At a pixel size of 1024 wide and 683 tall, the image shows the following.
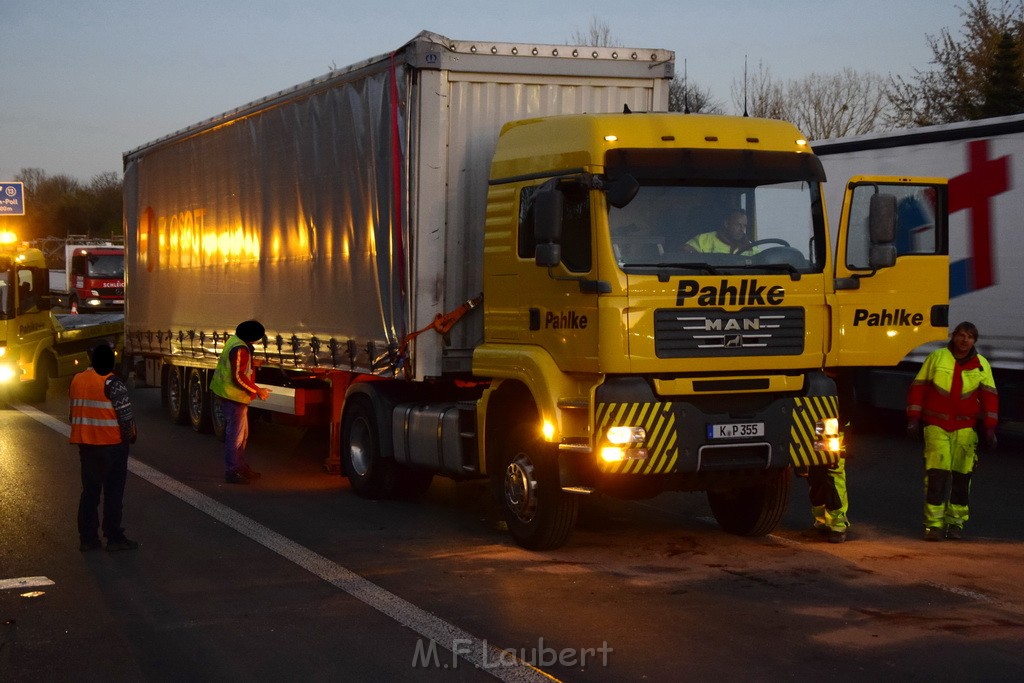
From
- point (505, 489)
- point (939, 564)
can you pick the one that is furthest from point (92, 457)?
point (939, 564)

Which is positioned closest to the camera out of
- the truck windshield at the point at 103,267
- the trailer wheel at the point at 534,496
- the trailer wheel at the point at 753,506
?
the trailer wheel at the point at 534,496

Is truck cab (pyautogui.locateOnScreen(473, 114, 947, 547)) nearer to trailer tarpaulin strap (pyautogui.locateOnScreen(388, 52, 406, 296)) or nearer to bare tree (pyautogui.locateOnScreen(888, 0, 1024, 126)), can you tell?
trailer tarpaulin strap (pyautogui.locateOnScreen(388, 52, 406, 296))

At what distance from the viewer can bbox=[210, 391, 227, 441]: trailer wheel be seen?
16.7 meters

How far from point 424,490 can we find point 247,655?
5508 millimetres

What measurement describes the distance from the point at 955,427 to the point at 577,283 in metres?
3.33

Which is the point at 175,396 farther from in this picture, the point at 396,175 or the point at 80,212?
the point at 80,212

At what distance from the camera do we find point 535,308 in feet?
31.0

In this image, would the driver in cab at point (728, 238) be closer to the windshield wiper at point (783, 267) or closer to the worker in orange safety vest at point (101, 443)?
the windshield wiper at point (783, 267)

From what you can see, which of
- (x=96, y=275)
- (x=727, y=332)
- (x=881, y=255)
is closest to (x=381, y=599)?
(x=727, y=332)

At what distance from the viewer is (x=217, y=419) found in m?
16.9

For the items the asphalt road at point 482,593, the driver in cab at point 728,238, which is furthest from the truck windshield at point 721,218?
the asphalt road at point 482,593

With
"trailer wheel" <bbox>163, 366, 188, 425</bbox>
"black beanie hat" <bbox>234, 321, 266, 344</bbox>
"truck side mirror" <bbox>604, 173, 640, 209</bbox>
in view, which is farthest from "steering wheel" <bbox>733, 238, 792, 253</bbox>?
"trailer wheel" <bbox>163, 366, 188, 425</bbox>

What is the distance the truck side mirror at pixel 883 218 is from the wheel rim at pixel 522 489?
9.46 ft

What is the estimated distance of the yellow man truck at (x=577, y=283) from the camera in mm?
8781
